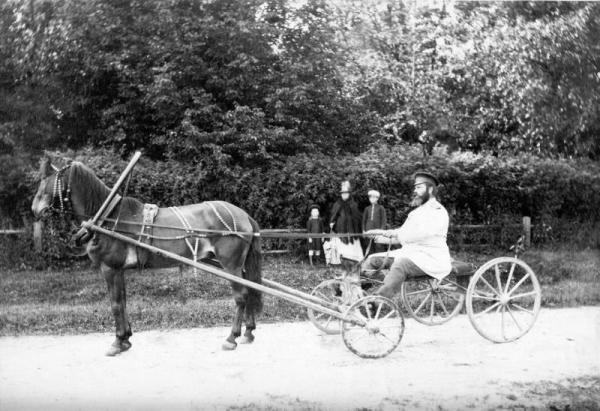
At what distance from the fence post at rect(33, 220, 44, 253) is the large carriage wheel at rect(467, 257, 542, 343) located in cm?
633

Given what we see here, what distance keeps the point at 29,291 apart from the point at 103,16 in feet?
13.9

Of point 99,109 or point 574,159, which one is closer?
point 574,159

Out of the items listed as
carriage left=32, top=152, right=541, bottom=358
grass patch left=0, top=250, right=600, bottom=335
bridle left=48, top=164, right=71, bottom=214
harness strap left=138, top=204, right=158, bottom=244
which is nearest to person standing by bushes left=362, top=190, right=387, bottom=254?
grass patch left=0, top=250, right=600, bottom=335

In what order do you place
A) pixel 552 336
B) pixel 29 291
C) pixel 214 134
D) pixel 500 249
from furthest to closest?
pixel 500 249 < pixel 29 291 < pixel 214 134 < pixel 552 336

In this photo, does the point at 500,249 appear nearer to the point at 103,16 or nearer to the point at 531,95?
the point at 531,95

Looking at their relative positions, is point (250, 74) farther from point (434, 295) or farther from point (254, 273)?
point (434, 295)

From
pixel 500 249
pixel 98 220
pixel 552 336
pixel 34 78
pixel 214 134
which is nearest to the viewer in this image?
pixel 98 220

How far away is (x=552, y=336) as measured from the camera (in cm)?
618

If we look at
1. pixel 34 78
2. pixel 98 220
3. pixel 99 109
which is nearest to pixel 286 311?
pixel 98 220

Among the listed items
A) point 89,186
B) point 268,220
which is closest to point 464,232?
point 268,220

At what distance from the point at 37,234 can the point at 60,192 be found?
3.93 meters

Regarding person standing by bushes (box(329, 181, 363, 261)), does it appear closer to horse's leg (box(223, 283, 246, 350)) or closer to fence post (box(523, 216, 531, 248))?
fence post (box(523, 216, 531, 248))

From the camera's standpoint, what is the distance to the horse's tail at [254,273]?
5742 millimetres

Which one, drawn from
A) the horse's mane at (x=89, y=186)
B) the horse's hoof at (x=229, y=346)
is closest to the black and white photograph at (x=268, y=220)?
the horse's mane at (x=89, y=186)
